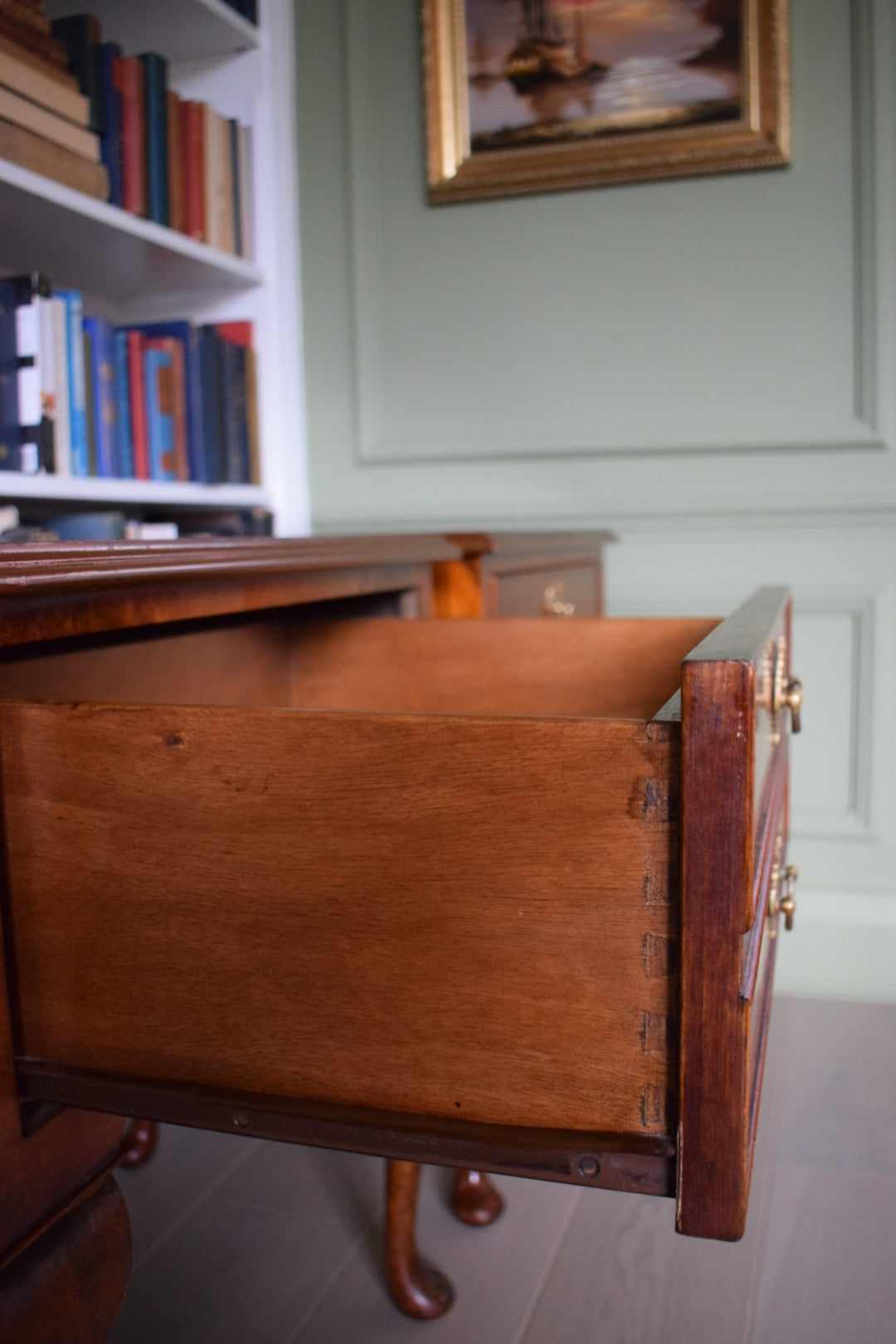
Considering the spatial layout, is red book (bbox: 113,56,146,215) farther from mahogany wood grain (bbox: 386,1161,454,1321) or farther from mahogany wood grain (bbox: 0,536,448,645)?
mahogany wood grain (bbox: 386,1161,454,1321)

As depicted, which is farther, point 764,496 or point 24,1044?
point 764,496

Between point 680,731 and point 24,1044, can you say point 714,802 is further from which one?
point 24,1044

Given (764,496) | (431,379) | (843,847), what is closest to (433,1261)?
(843,847)

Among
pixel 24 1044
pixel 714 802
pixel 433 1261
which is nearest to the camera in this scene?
pixel 714 802

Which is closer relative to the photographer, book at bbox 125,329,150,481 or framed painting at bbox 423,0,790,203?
book at bbox 125,329,150,481

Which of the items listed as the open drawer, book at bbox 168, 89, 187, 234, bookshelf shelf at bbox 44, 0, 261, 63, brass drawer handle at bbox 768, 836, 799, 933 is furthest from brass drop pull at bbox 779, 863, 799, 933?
bookshelf shelf at bbox 44, 0, 261, 63

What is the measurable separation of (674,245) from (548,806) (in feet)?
5.33

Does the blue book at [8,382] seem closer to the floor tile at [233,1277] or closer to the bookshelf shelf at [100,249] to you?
the bookshelf shelf at [100,249]

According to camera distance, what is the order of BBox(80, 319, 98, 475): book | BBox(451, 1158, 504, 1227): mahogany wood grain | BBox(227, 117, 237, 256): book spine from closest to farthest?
1. BBox(451, 1158, 504, 1227): mahogany wood grain
2. BBox(80, 319, 98, 475): book
3. BBox(227, 117, 237, 256): book spine

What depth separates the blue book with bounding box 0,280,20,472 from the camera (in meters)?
1.34

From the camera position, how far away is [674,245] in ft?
6.02

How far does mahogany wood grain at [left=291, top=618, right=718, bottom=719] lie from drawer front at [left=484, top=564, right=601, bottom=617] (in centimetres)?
31

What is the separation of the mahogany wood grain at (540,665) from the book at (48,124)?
2.70 ft

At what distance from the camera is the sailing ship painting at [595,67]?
178 cm
